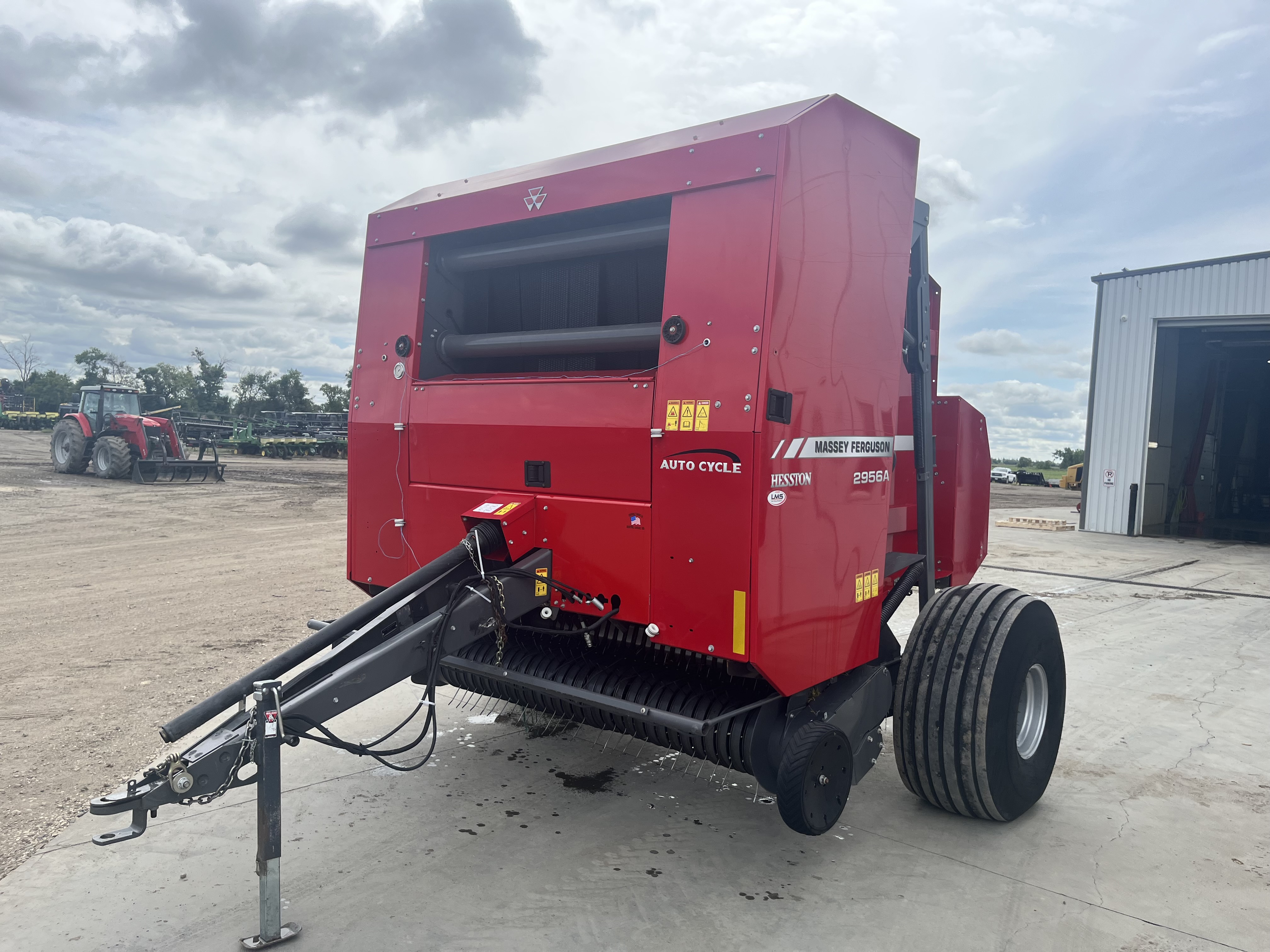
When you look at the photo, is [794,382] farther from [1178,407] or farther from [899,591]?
[1178,407]

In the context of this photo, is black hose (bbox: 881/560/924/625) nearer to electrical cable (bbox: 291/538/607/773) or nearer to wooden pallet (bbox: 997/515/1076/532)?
electrical cable (bbox: 291/538/607/773)

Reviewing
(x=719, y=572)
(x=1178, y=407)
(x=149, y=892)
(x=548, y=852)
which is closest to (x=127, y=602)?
(x=149, y=892)

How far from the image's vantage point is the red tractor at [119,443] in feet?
63.1

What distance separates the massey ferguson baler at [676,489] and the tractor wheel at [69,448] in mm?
19390

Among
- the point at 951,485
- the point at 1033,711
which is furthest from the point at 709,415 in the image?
the point at 1033,711

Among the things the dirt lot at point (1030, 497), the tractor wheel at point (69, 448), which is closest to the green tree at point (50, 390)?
the tractor wheel at point (69, 448)

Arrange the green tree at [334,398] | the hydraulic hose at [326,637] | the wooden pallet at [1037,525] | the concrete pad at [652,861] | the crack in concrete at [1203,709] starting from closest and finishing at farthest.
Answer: the hydraulic hose at [326,637] → the concrete pad at [652,861] → the crack in concrete at [1203,709] → the wooden pallet at [1037,525] → the green tree at [334,398]

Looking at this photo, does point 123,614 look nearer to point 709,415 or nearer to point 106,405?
point 709,415

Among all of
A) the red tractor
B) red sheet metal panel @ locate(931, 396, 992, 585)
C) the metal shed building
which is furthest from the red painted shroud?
the red tractor

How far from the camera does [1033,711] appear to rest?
398 cm

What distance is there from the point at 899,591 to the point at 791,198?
1.92 m

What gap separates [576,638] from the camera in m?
3.73

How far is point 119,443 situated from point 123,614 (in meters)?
13.9

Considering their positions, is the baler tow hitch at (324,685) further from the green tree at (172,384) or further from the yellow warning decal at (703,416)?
the green tree at (172,384)
